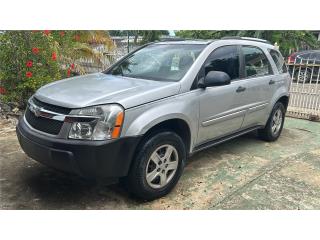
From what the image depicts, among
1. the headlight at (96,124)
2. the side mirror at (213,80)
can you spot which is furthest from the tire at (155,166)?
the side mirror at (213,80)

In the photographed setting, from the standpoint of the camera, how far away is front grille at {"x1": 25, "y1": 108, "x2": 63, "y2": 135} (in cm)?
315

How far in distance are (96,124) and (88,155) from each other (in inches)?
11.4

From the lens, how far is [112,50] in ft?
34.2

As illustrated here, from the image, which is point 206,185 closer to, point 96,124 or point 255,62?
point 96,124

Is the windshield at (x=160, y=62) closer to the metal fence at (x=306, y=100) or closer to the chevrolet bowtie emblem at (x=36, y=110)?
the chevrolet bowtie emblem at (x=36, y=110)

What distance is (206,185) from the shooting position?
3.94 m

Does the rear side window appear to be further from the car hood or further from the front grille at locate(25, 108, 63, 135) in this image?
the front grille at locate(25, 108, 63, 135)

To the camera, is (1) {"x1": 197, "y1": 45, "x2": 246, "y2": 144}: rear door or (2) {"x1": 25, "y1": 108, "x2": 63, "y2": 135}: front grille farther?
(1) {"x1": 197, "y1": 45, "x2": 246, "y2": 144}: rear door

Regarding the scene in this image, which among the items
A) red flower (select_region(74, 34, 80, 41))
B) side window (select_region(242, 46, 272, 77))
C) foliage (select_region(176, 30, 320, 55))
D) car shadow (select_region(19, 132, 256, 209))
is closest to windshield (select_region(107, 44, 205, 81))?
side window (select_region(242, 46, 272, 77))

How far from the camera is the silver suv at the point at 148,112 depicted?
3037 mm

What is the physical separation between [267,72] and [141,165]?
121 inches

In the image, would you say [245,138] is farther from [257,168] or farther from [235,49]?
[235,49]

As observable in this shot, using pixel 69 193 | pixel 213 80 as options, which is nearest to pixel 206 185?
pixel 213 80

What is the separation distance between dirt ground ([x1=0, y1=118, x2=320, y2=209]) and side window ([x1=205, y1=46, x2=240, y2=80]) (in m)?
1.28
